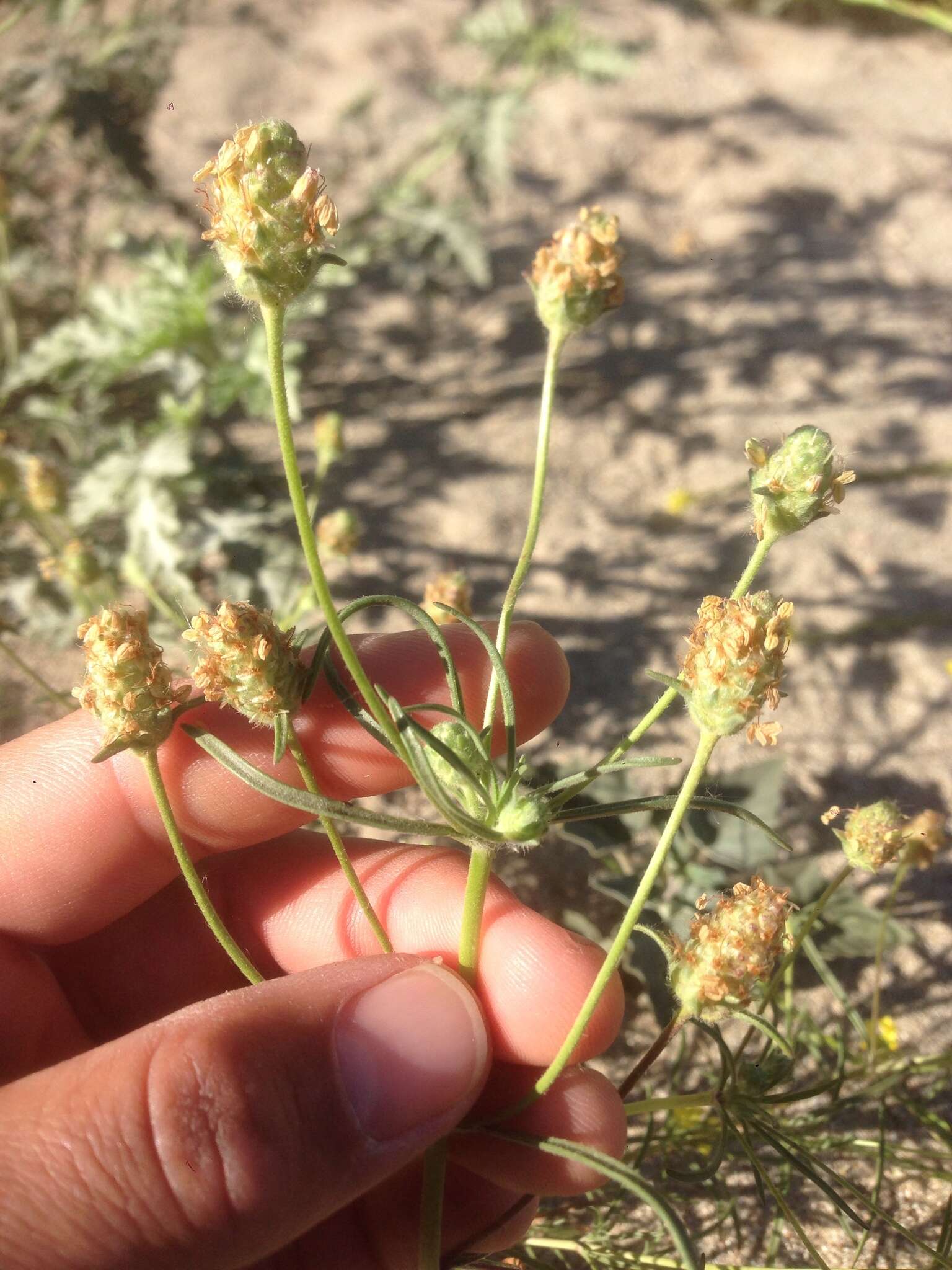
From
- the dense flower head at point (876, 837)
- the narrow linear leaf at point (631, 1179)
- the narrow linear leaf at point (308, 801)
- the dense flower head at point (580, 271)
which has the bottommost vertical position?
the dense flower head at point (876, 837)

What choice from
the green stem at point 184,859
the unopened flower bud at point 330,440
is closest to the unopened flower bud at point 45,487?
the unopened flower bud at point 330,440

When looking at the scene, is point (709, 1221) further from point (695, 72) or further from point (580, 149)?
point (695, 72)

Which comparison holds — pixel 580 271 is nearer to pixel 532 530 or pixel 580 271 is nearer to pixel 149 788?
pixel 532 530

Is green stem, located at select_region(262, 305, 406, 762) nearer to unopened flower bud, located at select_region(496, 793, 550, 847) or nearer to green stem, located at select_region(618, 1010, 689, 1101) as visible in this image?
unopened flower bud, located at select_region(496, 793, 550, 847)

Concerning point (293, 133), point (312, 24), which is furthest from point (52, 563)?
point (312, 24)

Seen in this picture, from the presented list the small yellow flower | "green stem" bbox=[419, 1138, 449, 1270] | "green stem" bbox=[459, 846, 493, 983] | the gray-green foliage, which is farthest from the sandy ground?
"green stem" bbox=[459, 846, 493, 983]

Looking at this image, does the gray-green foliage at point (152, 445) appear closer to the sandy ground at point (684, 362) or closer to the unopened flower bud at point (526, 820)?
the sandy ground at point (684, 362)

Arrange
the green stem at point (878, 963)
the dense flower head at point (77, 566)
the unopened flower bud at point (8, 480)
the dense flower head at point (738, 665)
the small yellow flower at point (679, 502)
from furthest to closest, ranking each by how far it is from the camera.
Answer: the small yellow flower at point (679, 502) → the unopened flower bud at point (8, 480) → the dense flower head at point (77, 566) → the green stem at point (878, 963) → the dense flower head at point (738, 665)
